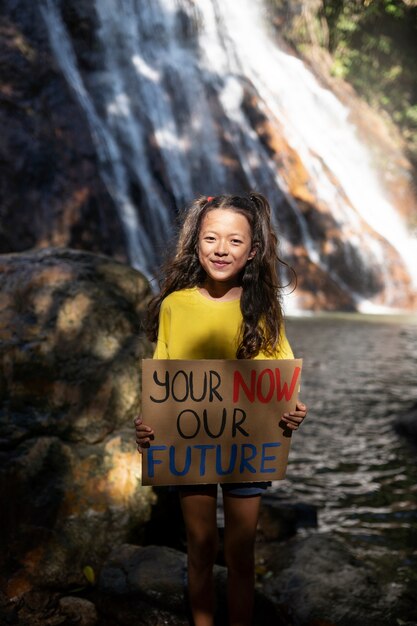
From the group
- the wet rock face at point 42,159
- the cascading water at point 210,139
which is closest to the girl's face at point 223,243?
the wet rock face at point 42,159

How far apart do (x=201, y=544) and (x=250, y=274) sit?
901mm

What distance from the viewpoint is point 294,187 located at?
1527cm

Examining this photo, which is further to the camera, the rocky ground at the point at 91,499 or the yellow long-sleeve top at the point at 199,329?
the rocky ground at the point at 91,499

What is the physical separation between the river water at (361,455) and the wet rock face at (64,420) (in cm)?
128

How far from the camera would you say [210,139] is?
49.5 ft

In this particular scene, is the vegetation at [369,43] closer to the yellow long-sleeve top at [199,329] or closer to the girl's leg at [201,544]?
the yellow long-sleeve top at [199,329]

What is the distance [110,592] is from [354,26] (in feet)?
74.5

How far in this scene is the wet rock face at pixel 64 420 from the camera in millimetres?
2275

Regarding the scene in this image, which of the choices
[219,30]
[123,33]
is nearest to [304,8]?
[219,30]

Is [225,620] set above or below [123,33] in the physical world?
below

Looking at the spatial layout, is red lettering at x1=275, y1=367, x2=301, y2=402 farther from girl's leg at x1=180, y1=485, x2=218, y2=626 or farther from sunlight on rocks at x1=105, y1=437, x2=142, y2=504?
sunlight on rocks at x1=105, y1=437, x2=142, y2=504

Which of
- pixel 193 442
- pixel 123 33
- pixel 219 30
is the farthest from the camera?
pixel 219 30

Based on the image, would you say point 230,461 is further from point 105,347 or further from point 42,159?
point 42,159

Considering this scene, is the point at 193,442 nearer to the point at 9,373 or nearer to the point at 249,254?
the point at 249,254
